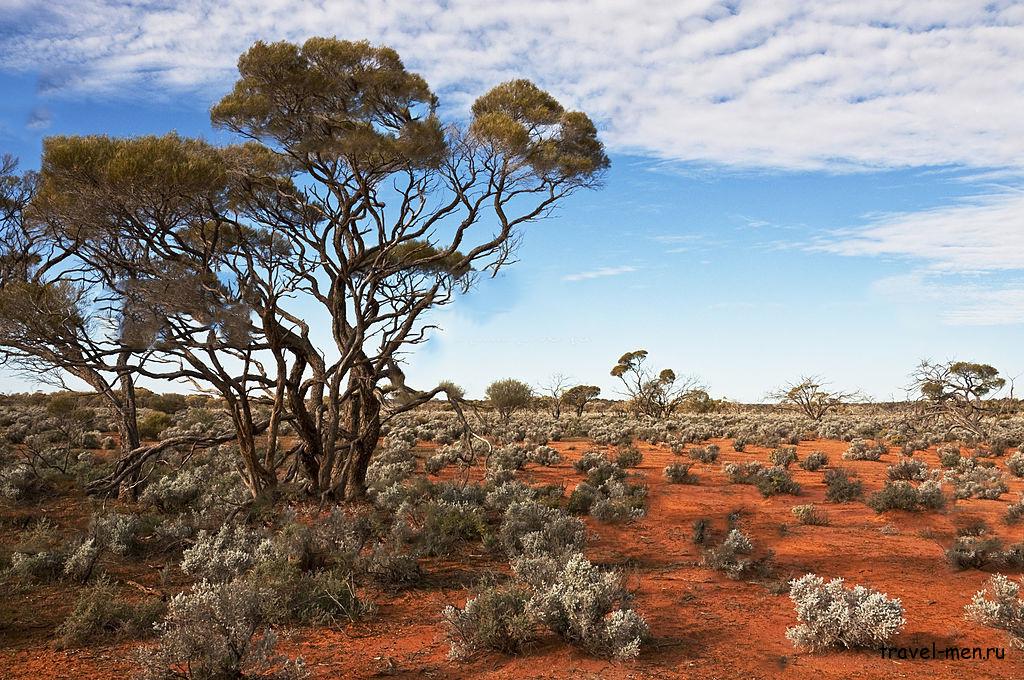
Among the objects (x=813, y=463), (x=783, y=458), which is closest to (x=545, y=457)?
(x=783, y=458)

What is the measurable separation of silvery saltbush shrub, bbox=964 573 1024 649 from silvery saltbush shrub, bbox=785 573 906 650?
110cm

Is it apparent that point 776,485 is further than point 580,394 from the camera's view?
No

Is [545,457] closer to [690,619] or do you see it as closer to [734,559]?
[734,559]

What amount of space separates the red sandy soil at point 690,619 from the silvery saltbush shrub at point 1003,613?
0.18 metres

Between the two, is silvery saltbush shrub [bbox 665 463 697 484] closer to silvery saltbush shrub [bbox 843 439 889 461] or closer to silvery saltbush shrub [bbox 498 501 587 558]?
silvery saltbush shrub [bbox 498 501 587 558]

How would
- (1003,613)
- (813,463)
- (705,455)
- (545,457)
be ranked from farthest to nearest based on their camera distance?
(705,455) → (545,457) → (813,463) → (1003,613)

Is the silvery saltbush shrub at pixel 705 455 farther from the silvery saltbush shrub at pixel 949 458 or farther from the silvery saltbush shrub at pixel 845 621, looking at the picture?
the silvery saltbush shrub at pixel 845 621

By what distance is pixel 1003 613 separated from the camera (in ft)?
23.7

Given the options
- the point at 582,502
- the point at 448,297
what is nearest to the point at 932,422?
the point at 582,502

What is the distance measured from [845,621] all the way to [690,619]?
5.99ft

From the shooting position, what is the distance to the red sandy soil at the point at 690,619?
663cm

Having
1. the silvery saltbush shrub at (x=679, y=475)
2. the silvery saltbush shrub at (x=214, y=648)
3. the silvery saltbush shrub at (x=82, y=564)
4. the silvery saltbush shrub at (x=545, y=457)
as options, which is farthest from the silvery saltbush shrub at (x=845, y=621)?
the silvery saltbush shrub at (x=545, y=457)

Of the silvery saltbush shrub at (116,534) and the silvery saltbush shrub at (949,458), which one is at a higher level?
the silvery saltbush shrub at (949,458)

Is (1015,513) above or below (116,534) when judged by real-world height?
above
